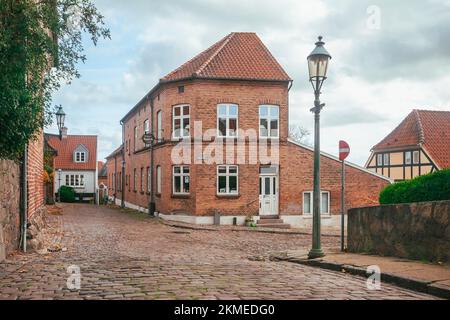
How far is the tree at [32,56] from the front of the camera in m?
7.12

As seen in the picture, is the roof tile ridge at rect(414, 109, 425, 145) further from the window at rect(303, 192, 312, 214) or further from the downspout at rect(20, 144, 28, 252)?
the downspout at rect(20, 144, 28, 252)

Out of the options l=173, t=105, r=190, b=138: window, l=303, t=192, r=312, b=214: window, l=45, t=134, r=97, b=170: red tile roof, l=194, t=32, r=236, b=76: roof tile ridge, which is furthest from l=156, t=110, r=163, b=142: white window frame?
l=45, t=134, r=97, b=170: red tile roof

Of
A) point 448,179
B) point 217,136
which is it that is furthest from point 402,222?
point 217,136

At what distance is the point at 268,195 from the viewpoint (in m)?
25.2

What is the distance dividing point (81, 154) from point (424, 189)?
5343 centimetres

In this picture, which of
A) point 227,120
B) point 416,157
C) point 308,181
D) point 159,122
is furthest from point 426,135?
point 159,122

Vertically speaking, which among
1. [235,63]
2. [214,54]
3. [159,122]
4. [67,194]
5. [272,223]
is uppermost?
[214,54]

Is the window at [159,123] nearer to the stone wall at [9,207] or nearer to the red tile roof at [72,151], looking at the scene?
the stone wall at [9,207]

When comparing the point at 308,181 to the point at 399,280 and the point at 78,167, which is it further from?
the point at 78,167

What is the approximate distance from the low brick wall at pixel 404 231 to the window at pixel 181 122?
14.1 m

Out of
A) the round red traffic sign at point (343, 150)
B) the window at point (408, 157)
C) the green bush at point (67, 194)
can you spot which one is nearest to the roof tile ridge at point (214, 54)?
the round red traffic sign at point (343, 150)

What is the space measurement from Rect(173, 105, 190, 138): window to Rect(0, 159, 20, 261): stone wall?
13484 mm

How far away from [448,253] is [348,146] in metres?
4.66

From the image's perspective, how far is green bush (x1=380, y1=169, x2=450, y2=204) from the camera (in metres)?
10.00
